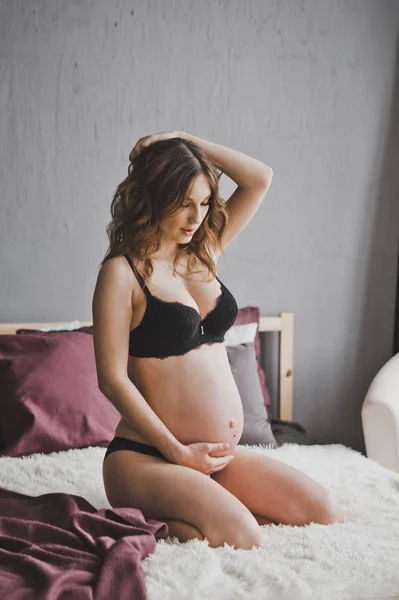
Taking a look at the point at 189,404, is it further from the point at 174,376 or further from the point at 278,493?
the point at 278,493

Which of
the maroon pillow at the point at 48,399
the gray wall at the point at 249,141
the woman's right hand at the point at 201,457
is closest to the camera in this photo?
the woman's right hand at the point at 201,457

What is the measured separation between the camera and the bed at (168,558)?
1.28 m

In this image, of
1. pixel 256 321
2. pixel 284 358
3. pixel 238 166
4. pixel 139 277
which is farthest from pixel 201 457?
pixel 284 358

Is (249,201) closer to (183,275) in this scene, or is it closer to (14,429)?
(183,275)

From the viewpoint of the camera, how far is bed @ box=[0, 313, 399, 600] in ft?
4.21

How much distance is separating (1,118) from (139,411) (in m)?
1.47

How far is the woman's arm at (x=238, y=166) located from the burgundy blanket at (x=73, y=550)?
871 mm

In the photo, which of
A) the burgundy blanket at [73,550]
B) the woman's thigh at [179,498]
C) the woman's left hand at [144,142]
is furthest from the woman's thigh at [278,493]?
the woman's left hand at [144,142]

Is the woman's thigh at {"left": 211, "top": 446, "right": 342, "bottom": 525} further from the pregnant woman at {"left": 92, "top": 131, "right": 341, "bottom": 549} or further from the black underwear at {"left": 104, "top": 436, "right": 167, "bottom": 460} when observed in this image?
the black underwear at {"left": 104, "top": 436, "right": 167, "bottom": 460}

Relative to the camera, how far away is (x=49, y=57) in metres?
2.70

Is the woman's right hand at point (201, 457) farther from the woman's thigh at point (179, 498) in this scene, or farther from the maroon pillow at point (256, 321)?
the maroon pillow at point (256, 321)

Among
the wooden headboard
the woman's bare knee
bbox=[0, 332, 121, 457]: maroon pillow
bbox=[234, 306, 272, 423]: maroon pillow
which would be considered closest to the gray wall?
the wooden headboard

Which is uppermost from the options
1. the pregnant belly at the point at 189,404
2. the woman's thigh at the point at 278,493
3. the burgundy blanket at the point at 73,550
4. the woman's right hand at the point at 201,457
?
the pregnant belly at the point at 189,404

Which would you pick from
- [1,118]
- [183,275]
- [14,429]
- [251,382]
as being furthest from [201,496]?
[1,118]
